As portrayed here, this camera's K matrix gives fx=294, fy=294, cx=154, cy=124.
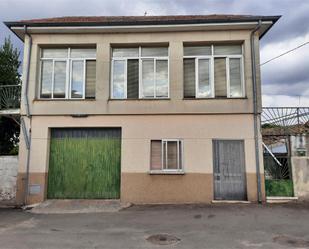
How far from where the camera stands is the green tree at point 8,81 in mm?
14830

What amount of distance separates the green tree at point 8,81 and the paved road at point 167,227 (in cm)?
607

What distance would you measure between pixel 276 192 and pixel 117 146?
19.6 ft

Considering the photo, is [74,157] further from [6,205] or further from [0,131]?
[0,131]

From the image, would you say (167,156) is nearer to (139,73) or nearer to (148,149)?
(148,149)

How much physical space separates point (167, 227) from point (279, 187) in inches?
198

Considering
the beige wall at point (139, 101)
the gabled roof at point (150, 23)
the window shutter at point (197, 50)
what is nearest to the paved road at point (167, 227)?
the beige wall at point (139, 101)

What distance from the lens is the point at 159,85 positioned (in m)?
11.4

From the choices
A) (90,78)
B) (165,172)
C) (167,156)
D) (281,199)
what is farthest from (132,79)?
(281,199)

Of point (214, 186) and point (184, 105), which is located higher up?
point (184, 105)

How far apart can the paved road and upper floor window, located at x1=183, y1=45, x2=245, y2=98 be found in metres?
4.23

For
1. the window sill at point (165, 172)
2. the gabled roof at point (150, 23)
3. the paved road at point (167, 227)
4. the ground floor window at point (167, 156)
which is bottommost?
the paved road at point (167, 227)

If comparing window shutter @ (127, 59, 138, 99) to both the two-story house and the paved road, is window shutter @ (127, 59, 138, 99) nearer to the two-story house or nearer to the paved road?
the two-story house

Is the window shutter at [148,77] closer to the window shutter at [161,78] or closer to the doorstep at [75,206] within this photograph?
the window shutter at [161,78]

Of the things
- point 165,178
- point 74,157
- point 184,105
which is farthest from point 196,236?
point 74,157
